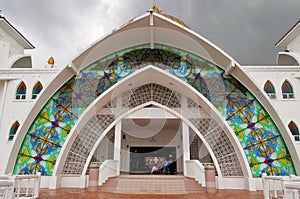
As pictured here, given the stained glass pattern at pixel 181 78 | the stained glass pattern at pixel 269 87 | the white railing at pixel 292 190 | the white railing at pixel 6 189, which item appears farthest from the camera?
the stained glass pattern at pixel 269 87

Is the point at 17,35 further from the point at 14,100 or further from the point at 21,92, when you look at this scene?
the point at 14,100

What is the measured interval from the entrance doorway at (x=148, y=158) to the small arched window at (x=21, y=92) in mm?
8617

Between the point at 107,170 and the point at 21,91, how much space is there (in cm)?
495

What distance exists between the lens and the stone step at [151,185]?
803 cm

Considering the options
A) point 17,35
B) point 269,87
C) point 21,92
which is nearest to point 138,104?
point 21,92

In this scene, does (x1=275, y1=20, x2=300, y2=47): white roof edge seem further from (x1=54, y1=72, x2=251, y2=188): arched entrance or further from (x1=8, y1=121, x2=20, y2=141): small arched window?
(x1=8, y1=121, x2=20, y2=141): small arched window

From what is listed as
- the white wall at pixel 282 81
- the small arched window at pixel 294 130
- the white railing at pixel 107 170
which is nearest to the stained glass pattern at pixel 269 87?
the white wall at pixel 282 81

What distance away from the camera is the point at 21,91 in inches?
390

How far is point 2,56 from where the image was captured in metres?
10.6

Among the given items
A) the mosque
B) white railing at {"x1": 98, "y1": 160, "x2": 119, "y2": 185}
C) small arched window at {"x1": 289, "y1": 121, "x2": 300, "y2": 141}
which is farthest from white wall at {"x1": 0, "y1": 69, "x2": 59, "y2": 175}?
small arched window at {"x1": 289, "y1": 121, "x2": 300, "y2": 141}

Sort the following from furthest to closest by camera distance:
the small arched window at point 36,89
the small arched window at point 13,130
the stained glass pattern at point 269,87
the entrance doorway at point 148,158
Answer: the entrance doorway at point 148,158 < the small arched window at point 36,89 < the stained glass pattern at point 269,87 < the small arched window at point 13,130

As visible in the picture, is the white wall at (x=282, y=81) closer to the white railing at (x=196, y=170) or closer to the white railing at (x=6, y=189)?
the white railing at (x=196, y=170)

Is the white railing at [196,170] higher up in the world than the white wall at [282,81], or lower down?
lower down

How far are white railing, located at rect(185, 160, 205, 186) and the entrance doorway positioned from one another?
620 cm
